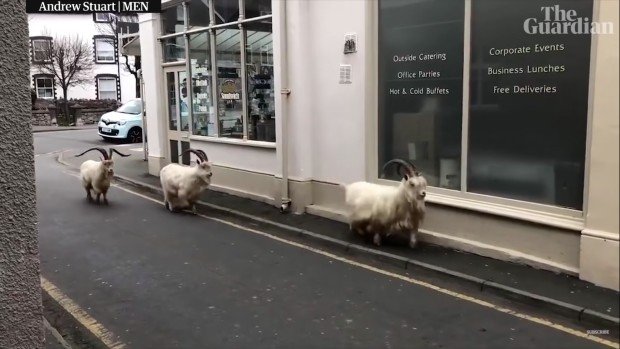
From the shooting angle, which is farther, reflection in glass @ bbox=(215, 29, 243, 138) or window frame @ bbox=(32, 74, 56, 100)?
window frame @ bbox=(32, 74, 56, 100)

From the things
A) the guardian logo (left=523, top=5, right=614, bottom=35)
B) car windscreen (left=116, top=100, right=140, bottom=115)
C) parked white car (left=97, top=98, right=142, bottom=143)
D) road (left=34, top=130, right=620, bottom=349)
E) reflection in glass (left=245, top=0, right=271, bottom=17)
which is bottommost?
road (left=34, top=130, right=620, bottom=349)

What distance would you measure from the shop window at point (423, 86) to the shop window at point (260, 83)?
2824mm

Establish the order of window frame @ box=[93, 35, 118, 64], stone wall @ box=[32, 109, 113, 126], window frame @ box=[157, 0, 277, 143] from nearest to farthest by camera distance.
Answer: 1. window frame @ box=[157, 0, 277, 143]
2. stone wall @ box=[32, 109, 113, 126]
3. window frame @ box=[93, 35, 118, 64]

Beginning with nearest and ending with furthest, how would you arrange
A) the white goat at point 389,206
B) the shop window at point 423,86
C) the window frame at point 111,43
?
the white goat at point 389,206 < the shop window at point 423,86 < the window frame at point 111,43

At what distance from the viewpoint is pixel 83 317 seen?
5.21 m

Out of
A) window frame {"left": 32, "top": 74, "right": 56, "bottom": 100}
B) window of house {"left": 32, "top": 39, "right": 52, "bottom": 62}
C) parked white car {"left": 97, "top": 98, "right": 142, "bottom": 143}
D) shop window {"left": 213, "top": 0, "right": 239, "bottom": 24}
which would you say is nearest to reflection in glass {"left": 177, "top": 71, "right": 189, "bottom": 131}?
shop window {"left": 213, "top": 0, "right": 239, "bottom": 24}

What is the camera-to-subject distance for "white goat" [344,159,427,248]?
6653mm

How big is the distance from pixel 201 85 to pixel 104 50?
114 feet

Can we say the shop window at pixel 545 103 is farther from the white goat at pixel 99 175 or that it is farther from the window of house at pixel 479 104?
the white goat at pixel 99 175

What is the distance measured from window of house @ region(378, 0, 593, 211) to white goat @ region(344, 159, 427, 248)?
23.3 inches

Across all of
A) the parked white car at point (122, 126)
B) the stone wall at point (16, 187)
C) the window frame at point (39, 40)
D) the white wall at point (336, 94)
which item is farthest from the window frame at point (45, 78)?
the stone wall at point (16, 187)

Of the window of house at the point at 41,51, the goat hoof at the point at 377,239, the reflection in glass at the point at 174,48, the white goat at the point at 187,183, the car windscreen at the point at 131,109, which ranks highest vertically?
the window of house at the point at 41,51

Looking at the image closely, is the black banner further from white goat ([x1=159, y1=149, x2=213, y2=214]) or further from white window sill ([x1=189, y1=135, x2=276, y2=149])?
white window sill ([x1=189, y1=135, x2=276, y2=149])

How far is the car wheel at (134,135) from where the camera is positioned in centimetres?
2339
